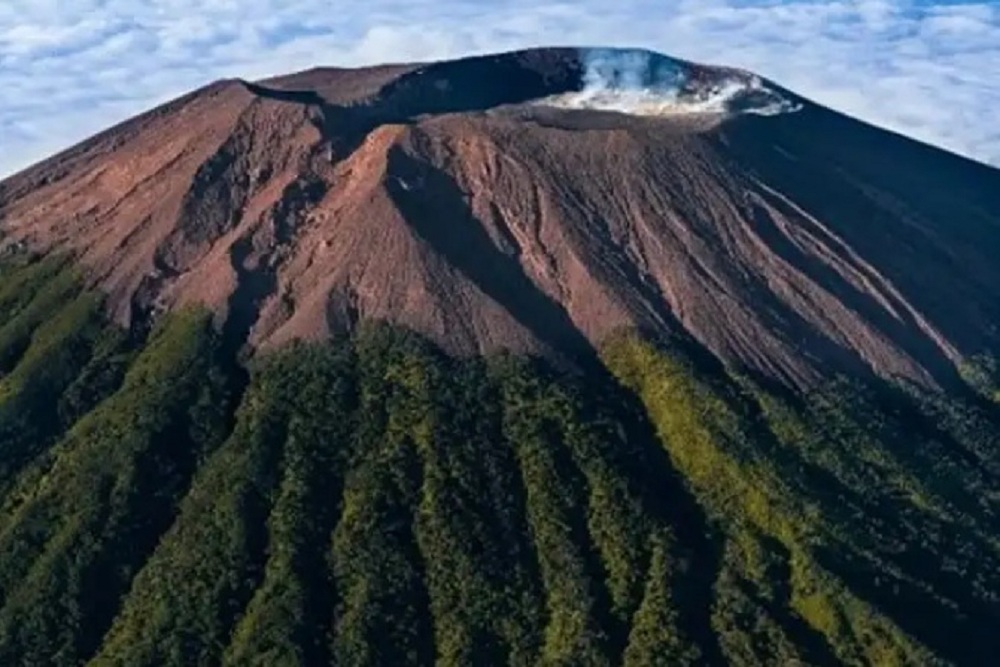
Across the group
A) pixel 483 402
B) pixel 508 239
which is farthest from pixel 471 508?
pixel 508 239

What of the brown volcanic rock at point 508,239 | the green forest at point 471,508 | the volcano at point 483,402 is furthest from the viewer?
the brown volcanic rock at point 508,239

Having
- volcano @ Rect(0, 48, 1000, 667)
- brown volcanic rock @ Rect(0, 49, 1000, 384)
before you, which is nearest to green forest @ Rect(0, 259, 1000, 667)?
volcano @ Rect(0, 48, 1000, 667)

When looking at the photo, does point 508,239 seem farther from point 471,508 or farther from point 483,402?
point 471,508

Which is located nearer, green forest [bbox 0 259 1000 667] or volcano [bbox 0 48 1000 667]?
green forest [bbox 0 259 1000 667]

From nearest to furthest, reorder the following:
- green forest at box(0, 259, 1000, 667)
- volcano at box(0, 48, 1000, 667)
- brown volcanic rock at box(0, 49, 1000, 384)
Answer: green forest at box(0, 259, 1000, 667) → volcano at box(0, 48, 1000, 667) → brown volcanic rock at box(0, 49, 1000, 384)

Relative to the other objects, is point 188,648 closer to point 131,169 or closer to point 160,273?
point 160,273

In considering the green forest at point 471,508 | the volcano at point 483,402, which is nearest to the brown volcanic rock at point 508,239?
the volcano at point 483,402

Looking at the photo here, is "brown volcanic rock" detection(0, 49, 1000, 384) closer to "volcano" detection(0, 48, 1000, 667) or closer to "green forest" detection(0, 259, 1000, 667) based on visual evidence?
"volcano" detection(0, 48, 1000, 667)

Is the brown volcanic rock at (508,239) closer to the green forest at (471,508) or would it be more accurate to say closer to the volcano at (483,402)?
the volcano at (483,402)
